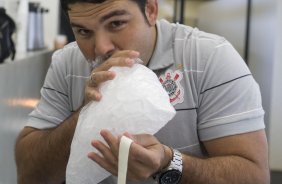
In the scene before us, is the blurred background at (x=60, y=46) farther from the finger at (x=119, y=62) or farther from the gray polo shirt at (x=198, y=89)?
the finger at (x=119, y=62)

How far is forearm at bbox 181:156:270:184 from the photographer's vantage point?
753mm

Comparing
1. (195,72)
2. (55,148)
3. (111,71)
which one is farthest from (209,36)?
(55,148)

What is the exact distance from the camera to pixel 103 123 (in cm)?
64

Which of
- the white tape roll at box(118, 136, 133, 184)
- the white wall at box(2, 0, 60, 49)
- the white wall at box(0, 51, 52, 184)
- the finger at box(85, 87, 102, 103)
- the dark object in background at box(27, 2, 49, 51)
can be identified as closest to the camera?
the white tape roll at box(118, 136, 133, 184)

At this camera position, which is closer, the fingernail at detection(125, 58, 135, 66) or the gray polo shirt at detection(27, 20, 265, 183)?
the fingernail at detection(125, 58, 135, 66)

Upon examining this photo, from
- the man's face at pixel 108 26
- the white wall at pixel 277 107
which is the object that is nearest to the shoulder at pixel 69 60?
the man's face at pixel 108 26

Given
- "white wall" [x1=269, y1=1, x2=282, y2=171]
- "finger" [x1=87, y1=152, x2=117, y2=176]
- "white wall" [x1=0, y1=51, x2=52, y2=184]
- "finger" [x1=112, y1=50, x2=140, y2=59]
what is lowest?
"white wall" [x1=269, y1=1, x2=282, y2=171]

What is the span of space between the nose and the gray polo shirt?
5.8 inches

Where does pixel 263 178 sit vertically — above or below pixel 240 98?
below

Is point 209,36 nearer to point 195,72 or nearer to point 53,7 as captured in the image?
point 195,72

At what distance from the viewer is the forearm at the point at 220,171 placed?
0.75 m

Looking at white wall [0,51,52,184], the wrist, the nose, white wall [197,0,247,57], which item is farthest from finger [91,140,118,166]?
white wall [197,0,247,57]

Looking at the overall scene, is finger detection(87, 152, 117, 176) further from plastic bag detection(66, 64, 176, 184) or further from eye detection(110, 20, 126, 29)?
eye detection(110, 20, 126, 29)

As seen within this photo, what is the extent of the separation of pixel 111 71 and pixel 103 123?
0.10 metres
